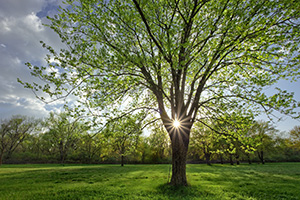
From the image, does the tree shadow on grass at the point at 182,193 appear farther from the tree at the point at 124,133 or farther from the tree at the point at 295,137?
the tree at the point at 295,137

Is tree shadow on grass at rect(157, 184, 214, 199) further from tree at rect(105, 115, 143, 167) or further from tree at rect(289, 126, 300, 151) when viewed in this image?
tree at rect(289, 126, 300, 151)

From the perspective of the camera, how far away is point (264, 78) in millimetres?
8461

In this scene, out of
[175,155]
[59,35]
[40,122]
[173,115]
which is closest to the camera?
[59,35]

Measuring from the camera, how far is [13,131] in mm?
50688

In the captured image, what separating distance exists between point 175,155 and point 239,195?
13.0ft

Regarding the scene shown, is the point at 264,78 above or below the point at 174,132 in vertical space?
above

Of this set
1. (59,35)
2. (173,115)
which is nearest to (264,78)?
(173,115)

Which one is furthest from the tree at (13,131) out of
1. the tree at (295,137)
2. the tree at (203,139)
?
the tree at (295,137)

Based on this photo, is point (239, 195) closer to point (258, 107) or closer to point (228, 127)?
point (228, 127)

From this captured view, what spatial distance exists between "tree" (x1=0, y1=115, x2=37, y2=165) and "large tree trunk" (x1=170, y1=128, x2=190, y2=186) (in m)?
61.0

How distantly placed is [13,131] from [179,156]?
6703cm

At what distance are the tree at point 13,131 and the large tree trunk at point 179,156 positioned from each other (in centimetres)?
6102

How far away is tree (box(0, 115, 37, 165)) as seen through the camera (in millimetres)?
47812

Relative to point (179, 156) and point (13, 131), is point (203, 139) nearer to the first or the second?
point (179, 156)
